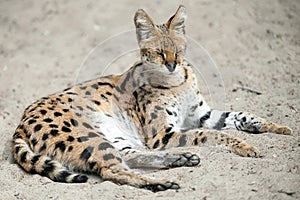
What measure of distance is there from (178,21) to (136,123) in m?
1.08

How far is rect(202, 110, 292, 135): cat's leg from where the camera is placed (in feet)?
17.4

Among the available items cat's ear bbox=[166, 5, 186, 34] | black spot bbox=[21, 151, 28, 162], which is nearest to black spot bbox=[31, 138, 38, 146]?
black spot bbox=[21, 151, 28, 162]

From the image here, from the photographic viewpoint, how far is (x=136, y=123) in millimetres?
5430

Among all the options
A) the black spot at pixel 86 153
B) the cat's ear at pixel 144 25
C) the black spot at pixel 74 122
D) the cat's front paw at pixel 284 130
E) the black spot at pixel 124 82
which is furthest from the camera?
the black spot at pixel 124 82

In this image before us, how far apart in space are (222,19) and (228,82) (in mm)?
1953

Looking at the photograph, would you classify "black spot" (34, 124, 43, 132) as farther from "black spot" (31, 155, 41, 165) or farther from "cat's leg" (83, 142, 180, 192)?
"cat's leg" (83, 142, 180, 192)

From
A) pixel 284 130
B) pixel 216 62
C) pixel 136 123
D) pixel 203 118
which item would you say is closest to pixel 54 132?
pixel 136 123

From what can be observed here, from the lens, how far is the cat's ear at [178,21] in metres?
5.48

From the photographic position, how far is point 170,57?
208 inches

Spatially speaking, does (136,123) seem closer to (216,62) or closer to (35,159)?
(35,159)

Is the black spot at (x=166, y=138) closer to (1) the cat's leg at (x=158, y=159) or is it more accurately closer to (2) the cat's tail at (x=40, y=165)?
(1) the cat's leg at (x=158, y=159)

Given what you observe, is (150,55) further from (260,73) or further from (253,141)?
(260,73)

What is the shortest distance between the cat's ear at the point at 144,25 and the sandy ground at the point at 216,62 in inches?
50.4

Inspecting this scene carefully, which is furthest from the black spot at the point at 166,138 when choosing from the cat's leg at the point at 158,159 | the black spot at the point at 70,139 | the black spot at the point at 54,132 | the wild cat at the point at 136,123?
the black spot at the point at 54,132
